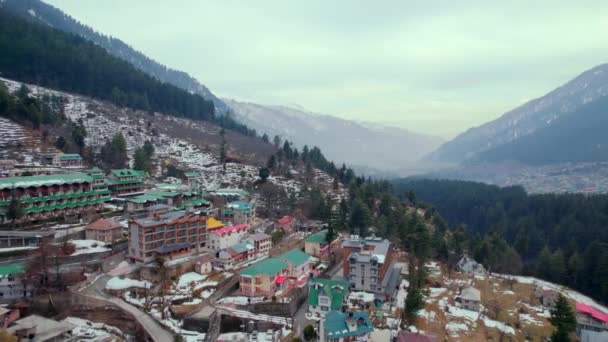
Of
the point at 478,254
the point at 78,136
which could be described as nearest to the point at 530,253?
the point at 478,254

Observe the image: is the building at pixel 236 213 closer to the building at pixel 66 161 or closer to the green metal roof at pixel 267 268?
the green metal roof at pixel 267 268

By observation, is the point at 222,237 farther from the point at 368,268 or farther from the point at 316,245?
the point at 368,268

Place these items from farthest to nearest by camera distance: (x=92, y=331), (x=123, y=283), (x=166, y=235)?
(x=166, y=235) → (x=123, y=283) → (x=92, y=331)

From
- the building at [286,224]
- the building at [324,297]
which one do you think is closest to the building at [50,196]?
the building at [286,224]

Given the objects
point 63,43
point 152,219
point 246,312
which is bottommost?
point 246,312

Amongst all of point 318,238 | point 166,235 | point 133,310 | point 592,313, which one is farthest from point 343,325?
point 592,313

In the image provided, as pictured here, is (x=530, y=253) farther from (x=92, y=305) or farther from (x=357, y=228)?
(x=92, y=305)
